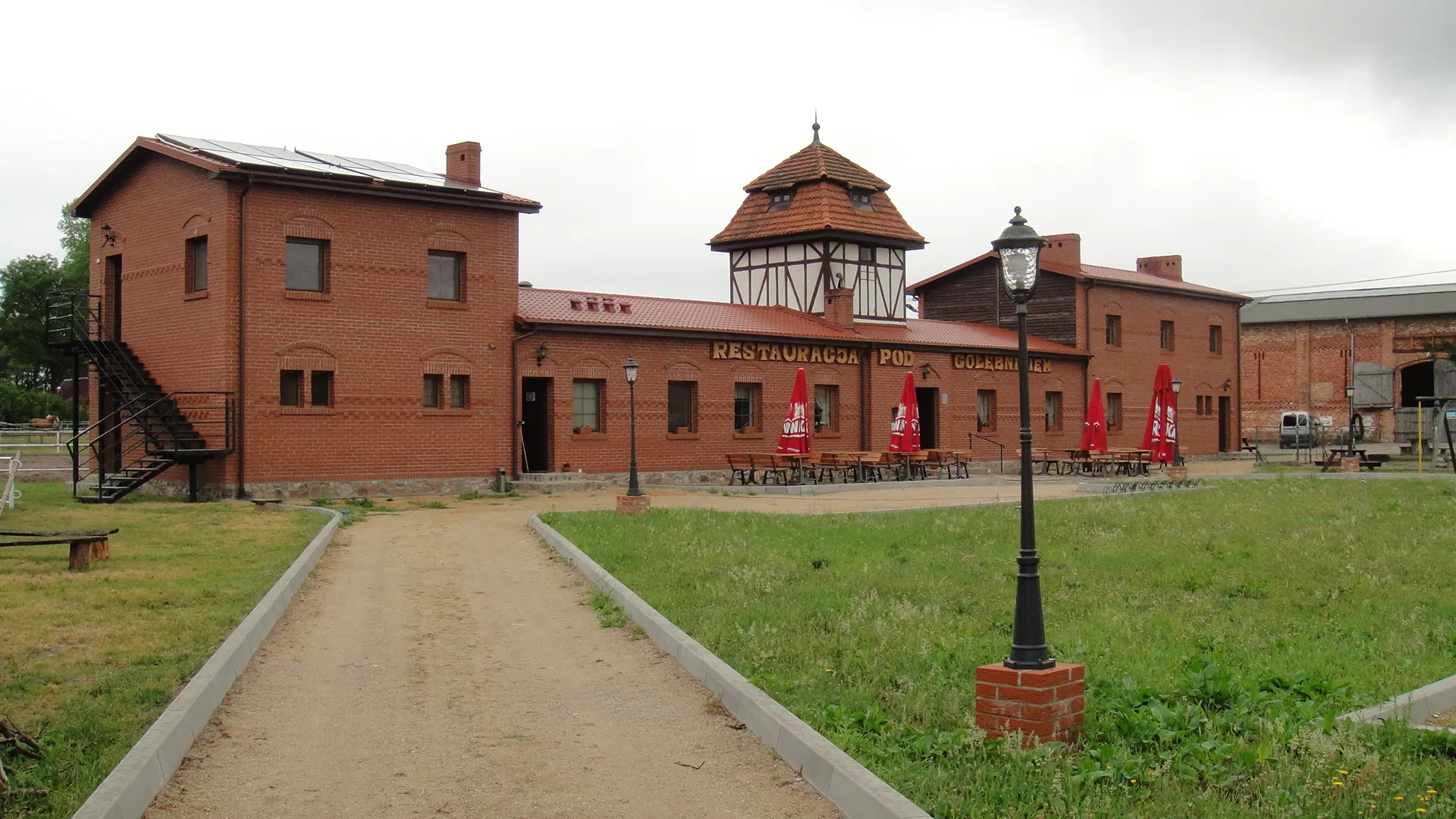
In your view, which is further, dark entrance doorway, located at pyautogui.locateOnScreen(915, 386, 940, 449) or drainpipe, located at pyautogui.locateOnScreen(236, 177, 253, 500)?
dark entrance doorway, located at pyautogui.locateOnScreen(915, 386, 940, 449)

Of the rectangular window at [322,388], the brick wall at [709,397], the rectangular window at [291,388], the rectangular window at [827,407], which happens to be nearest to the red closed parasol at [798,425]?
the brick wall at [709,397]

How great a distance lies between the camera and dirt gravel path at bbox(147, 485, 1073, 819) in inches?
248

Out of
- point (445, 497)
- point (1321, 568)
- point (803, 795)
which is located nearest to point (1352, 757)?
point (803, 795)

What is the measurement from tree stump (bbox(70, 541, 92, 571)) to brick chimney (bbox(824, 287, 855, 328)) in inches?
974

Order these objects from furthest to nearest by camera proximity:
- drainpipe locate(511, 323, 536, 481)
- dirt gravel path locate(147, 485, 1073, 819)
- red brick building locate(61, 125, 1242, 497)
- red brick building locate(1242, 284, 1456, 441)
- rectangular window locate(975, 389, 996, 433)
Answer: red brick building locate(1242, 284, 1456, 441) < rectangular window locate(975, 389, 996, 433) < drainpipe locate(511, 323, 536, 481) < red brick building locate(61, 125, 1242, 497) < dirt gravel path locate(147, 485, 1073, 819)

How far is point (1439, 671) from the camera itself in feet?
27.8

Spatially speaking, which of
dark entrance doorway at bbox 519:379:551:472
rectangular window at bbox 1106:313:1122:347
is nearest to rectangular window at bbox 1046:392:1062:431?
rectangular window at bbox 1106:313:1122:347

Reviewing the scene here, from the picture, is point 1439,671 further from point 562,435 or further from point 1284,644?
point 562,435

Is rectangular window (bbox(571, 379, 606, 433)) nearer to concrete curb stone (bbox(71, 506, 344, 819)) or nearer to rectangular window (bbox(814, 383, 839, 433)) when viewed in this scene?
rectangular window (bbox(814, 383, 839, 433))

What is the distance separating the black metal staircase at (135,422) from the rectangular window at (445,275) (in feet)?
16.3

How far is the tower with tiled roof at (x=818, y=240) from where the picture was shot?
124 ft

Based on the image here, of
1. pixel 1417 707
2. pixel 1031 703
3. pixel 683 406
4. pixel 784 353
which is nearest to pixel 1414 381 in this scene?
pixel 784 353

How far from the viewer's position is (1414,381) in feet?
197

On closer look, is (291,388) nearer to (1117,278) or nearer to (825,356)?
(825,356)
